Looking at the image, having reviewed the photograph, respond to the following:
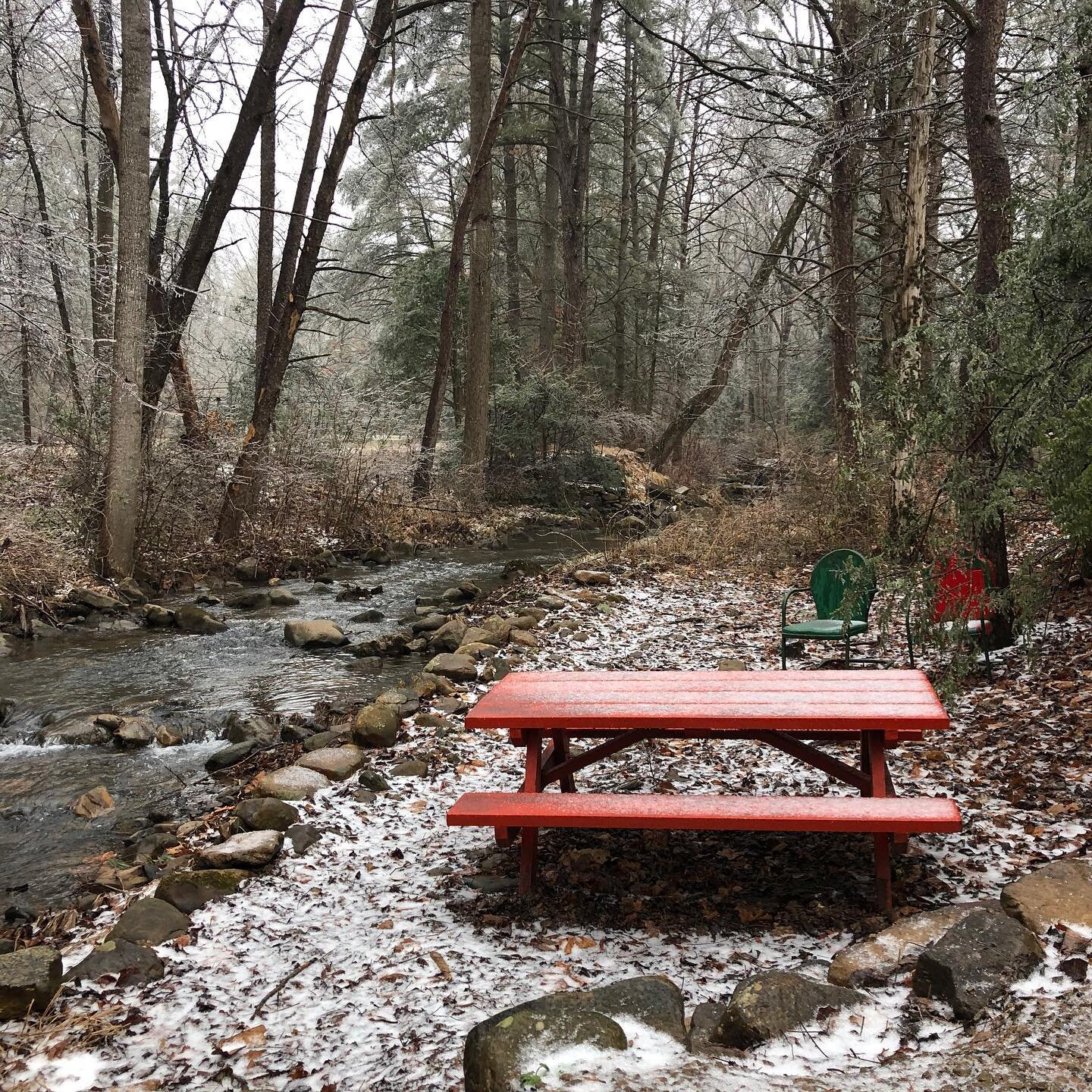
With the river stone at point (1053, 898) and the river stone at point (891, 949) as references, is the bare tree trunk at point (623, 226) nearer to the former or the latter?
the river stone at point (1053, 898)

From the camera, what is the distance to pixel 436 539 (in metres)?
15.5

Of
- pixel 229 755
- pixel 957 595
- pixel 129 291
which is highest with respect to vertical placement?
pixel 129 291

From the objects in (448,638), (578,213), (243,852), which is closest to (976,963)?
(243,852)

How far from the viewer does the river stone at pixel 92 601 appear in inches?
376

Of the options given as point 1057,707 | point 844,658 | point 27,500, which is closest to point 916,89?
point 844,658

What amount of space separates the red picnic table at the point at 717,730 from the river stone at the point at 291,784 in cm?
126

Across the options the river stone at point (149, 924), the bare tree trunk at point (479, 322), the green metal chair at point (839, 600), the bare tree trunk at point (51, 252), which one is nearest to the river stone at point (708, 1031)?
the river stone at point (149, 924)

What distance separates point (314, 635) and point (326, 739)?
306 centimetres

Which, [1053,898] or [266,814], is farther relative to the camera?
[266,814]

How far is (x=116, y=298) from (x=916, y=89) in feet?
27.3

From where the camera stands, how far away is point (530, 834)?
3.75 metres

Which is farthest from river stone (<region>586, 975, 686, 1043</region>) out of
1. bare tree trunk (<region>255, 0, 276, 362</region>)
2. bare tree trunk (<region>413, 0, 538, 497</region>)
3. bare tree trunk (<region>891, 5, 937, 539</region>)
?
bare tree trunk (<region>255, 0, 276, 362</region>)

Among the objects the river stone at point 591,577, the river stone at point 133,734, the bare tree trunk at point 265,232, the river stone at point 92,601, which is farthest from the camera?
the bare tree trunk at point 265,232

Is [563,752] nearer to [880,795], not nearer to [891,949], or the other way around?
[880,795]
